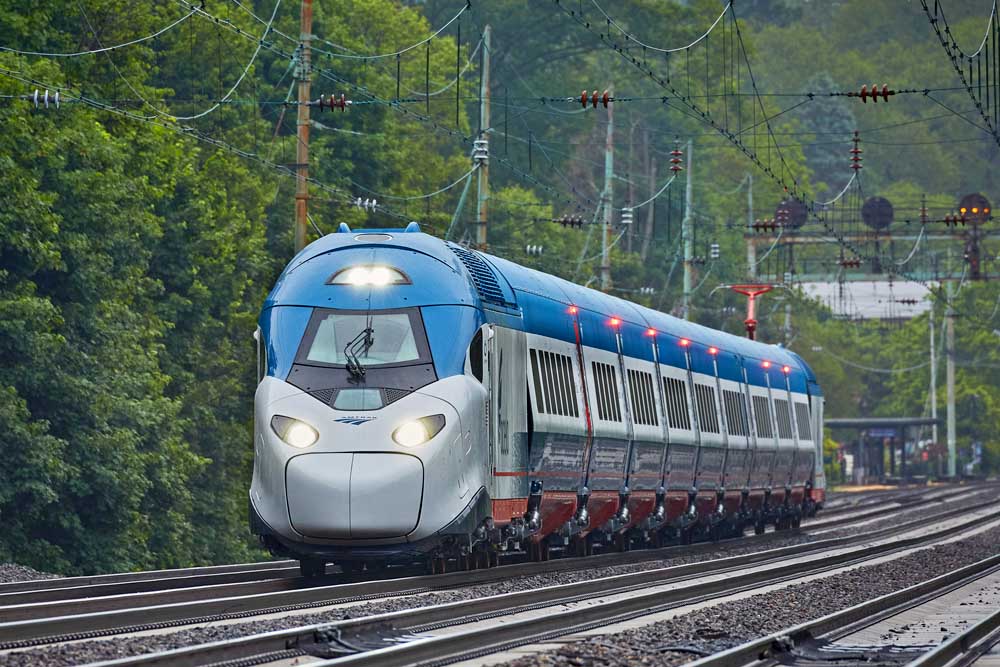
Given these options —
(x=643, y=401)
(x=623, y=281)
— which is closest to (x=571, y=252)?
(x=623, y=281)

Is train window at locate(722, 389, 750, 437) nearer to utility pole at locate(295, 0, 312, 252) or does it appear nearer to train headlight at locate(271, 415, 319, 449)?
utility pole at locate(295, 0, 312, 252)

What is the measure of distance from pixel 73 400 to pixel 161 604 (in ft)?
63.8

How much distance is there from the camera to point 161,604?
18453mm

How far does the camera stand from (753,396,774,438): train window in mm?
41938

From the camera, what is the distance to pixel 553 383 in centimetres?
2598

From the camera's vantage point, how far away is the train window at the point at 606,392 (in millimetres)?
28391

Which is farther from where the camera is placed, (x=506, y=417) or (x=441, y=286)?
(x=506, y=417)

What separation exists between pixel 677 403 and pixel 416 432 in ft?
45.2

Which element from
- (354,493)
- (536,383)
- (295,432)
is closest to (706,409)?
(536,383)

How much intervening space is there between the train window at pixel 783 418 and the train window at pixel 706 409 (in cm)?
714

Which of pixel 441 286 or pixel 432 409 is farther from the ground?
pixel 441 286

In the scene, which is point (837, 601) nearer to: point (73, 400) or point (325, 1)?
point (73, 400)

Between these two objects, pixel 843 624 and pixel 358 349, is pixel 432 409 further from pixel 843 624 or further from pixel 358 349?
pixel 843 624

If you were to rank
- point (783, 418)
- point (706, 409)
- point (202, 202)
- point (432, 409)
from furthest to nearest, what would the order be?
1. point (202, 202)
2. point (783, 418)
3. point (706, 409)
4. point (432, 409)
